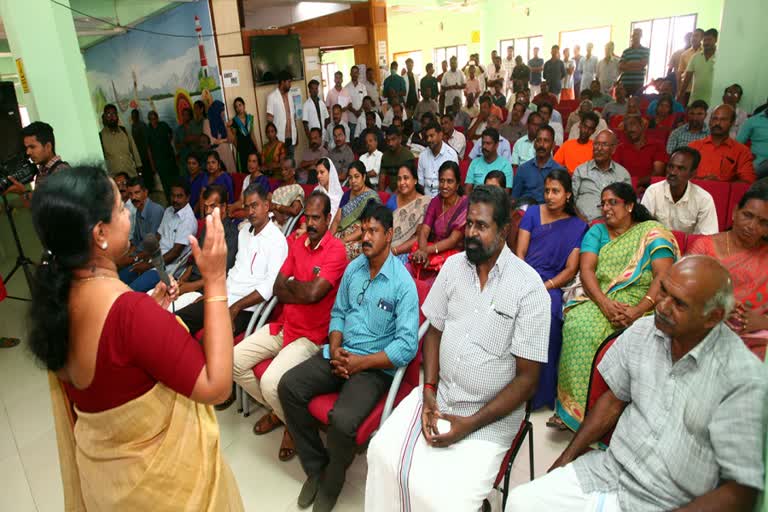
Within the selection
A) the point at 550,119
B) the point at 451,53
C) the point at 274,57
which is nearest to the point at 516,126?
the point at 550,119

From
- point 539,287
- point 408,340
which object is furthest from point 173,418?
point 539,287

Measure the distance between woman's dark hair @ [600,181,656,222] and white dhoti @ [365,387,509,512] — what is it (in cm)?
157

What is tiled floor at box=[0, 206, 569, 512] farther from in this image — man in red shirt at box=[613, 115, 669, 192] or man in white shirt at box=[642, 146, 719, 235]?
man in red shirt at box=[613, 115, 669, 192]

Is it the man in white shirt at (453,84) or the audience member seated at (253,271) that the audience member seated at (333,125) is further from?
the audience member seated at (253,271)

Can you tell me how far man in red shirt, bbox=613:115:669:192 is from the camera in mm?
4688

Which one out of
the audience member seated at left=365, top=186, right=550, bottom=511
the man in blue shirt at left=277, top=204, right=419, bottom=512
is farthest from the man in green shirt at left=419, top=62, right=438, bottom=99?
the audience member seated at left=365, top=186, right=550, bottom=511

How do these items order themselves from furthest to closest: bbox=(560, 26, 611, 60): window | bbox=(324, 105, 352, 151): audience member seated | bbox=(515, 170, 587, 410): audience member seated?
bbox=(560, 26, 611, 60): window < bbox=(324, 105, 352, 151): audience member seated < bbox=(515, 170, 587, 410): audience member seated

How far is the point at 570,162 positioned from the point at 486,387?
10.9 ft

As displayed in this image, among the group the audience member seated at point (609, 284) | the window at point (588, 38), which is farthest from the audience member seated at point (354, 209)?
the window at point (588, 38)

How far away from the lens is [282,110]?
798cm

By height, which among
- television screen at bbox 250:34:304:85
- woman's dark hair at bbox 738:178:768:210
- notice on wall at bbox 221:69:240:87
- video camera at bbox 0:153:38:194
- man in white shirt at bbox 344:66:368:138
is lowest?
woman's dark hair at bbox 738:178:768:210

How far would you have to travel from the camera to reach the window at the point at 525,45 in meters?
14.0

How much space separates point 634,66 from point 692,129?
11.0 feet

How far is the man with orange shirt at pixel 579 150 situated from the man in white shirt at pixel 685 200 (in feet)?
4.32
